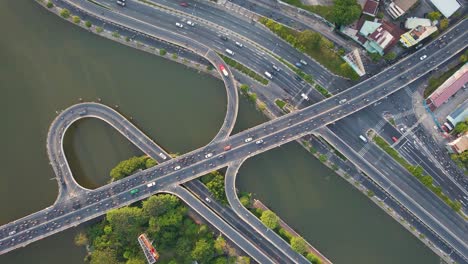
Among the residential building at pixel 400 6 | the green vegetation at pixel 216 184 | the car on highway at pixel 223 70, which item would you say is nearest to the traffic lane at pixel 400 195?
the green vegetation at pixel 216 184

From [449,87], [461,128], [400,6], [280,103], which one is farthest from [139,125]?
[461,128]

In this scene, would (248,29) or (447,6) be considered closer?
(447,6)

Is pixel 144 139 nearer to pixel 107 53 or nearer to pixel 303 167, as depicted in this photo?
pixel 107 53

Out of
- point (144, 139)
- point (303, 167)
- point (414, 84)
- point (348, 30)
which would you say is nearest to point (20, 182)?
point (144, 139)

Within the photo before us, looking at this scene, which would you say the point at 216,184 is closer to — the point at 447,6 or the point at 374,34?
the point at 374,34

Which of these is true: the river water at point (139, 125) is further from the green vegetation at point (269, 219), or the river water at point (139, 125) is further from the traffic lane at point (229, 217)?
the traffic lane at point (229, 217)
